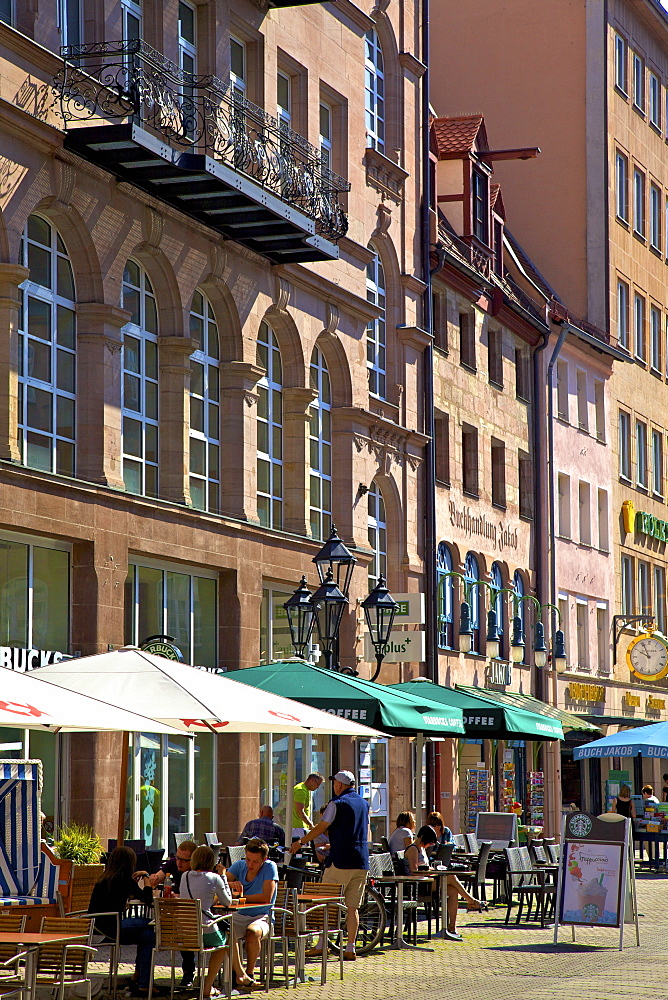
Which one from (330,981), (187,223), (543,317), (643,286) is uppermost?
(643,286)

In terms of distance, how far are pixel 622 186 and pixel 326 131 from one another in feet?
78.0

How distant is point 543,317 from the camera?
143ft

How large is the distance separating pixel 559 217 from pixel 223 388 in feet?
87.0

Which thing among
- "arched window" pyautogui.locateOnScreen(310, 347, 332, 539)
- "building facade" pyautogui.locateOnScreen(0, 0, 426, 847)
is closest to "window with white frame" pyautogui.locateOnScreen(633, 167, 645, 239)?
"building facade" pyautogui.locateOnScreen(0, 0, 426, 847)

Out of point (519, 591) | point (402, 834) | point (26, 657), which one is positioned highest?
point (519, 591)

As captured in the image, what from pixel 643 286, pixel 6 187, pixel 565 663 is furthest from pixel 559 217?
pixel 6 187

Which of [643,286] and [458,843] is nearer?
[458,843]

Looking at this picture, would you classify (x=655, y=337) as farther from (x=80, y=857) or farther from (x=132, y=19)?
(x=80, y=857)

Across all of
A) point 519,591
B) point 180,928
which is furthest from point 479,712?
point 519,591

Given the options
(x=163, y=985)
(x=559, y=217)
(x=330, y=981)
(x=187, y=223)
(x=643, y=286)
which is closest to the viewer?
(x=163, y=985)

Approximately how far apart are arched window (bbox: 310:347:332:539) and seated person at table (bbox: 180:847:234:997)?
50.0 ft

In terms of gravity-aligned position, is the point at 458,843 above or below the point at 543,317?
below

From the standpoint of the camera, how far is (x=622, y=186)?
171 feet

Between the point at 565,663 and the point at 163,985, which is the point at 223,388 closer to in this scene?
the point at 163,985
